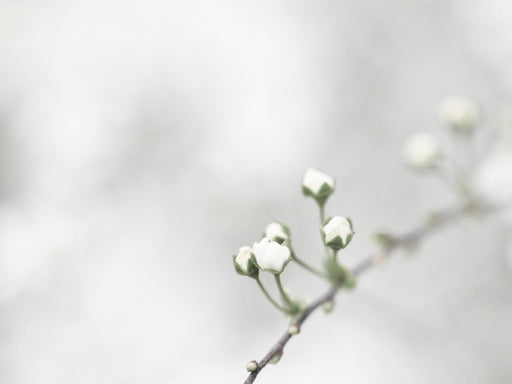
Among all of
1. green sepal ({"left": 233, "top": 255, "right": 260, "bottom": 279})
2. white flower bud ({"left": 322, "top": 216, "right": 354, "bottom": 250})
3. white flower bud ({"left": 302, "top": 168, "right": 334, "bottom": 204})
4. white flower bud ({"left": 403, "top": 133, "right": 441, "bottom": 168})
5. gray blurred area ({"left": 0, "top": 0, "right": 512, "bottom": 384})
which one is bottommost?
white flower bud ({"left": 322, "top": 216, "right": 354, "bottom": 250})

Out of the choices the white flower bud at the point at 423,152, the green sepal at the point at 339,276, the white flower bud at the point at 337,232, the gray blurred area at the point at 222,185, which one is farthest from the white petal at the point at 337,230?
the gray blurred area at the point at 222,185

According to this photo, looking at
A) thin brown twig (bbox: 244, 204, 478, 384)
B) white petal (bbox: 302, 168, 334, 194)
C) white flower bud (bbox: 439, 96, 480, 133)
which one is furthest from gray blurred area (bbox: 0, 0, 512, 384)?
white petal (bbox: 302, 168, 334, 194)

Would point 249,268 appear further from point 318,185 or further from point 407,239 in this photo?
point 407,239

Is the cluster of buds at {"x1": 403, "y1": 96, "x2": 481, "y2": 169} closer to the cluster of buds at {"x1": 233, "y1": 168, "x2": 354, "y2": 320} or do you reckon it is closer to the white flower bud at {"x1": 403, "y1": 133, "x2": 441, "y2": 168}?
the white flower bud at {"x1": 403, "y1": 133, "x2": 441, "y2": 168}

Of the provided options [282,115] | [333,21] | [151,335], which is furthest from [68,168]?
[333,21]

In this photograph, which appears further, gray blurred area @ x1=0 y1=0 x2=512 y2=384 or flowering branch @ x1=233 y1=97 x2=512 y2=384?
gray blurred area @ x1=0 y1=0 x2=512 y2=384

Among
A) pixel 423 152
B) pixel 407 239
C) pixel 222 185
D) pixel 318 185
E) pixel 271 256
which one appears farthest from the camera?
pixel 222 185

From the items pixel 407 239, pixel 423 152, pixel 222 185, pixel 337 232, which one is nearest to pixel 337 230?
pixel 337 232
